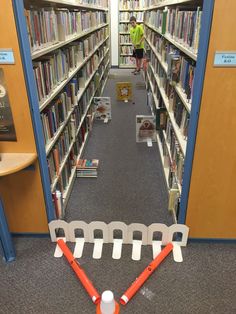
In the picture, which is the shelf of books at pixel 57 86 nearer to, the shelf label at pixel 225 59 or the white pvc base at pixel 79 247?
the white pvc base at pixel 79 247

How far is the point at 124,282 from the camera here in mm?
1874

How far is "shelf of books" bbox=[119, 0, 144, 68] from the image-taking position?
8266 millimetres

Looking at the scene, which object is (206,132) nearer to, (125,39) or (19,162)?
(19,162)

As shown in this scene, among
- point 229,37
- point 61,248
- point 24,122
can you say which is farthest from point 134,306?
point 229,37

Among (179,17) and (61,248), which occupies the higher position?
(179,17)

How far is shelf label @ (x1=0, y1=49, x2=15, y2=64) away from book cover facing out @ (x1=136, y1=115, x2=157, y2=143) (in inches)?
91.3

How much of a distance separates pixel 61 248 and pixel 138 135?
2.18 metres

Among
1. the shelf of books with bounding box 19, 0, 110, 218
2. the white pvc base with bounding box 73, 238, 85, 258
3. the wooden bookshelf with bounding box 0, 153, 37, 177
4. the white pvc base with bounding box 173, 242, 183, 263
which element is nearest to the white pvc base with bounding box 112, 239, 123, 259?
the white pvc base with bounding box 73, 238, 85, 258

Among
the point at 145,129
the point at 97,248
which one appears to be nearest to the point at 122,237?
the point at 97,248

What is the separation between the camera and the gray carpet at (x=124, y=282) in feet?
5.62

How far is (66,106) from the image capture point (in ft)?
8.72

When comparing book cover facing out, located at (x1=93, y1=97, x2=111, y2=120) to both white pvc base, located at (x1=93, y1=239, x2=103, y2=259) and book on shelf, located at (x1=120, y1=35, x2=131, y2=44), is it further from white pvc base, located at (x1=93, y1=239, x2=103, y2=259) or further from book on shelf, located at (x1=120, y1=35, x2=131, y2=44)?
book on shelf, located at (x1=120, y1=35, x2=131, y2=44)

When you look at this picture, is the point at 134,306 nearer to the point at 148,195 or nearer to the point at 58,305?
the point at 58,305

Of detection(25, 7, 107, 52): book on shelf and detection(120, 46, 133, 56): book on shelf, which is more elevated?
detection(25, 7, 107, 52): book on shelf
